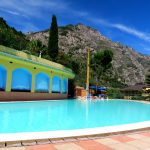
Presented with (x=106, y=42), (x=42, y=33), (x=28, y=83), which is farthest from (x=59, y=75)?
(x=106, y=42)

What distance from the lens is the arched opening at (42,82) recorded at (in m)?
22.0

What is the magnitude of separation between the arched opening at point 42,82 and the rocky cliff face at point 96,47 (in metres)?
56.0

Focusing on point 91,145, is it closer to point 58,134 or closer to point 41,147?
point 58,134

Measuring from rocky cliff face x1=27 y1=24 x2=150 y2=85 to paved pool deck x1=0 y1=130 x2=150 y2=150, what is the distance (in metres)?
74.5

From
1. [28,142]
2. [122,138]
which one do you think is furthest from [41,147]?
[122,138]

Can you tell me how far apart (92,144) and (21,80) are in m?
15.9

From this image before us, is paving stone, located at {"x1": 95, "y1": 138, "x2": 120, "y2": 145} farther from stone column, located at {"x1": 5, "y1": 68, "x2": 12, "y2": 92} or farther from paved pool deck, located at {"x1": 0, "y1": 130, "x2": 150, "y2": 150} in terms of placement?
stone column, located at {"x1": 5, "y1": 68, "x2": 12, "y2": 92}

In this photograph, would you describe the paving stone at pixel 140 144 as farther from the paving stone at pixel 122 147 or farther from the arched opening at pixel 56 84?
the arched opening at pixel 56 84

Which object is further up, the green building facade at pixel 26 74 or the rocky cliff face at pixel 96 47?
the rocky cliff face at pixel 96 47

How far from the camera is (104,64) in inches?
1955

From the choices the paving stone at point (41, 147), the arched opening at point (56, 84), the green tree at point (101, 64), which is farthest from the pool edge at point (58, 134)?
the green tree at point (101, 64)

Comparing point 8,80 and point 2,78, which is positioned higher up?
point 2,78

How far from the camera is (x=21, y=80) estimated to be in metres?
19.8

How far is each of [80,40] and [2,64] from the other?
88.1 metres
